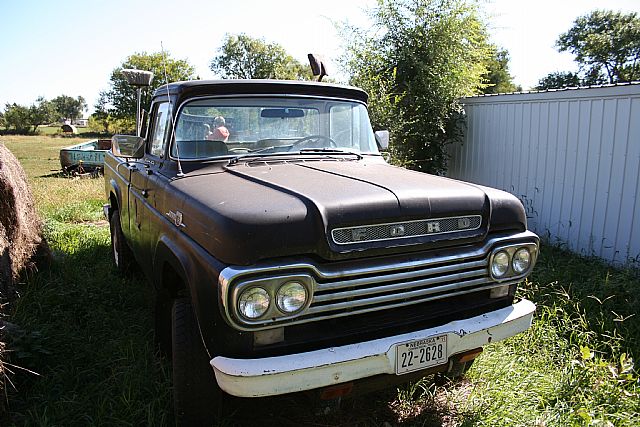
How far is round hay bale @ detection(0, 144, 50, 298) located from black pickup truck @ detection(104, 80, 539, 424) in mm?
1748

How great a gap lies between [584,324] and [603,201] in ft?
8.69

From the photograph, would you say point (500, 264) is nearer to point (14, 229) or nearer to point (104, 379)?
point (104, 379)

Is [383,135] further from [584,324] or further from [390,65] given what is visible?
[390,65]

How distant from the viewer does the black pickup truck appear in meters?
2.21

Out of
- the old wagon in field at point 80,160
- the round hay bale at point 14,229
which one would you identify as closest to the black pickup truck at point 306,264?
the round hay bale at point 14,229

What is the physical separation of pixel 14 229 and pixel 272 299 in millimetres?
3764

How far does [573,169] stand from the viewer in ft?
21.5

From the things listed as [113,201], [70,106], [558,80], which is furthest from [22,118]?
[113,201]

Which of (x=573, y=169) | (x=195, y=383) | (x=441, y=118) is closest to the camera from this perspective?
(x=195, y=383)

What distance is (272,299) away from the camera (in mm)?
2199

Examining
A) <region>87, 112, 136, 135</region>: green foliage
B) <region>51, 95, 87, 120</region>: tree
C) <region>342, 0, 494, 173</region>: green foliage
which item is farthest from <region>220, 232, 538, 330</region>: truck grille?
<region>51, 95, 87, 120</region>: tree

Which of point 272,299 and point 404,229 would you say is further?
point 404,229

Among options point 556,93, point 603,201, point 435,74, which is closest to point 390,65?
point 435,74

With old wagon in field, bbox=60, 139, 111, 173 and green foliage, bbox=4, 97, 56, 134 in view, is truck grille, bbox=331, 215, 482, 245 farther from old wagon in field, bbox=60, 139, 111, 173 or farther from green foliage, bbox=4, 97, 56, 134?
green foliage, bbox=4, 97, 56, 134
